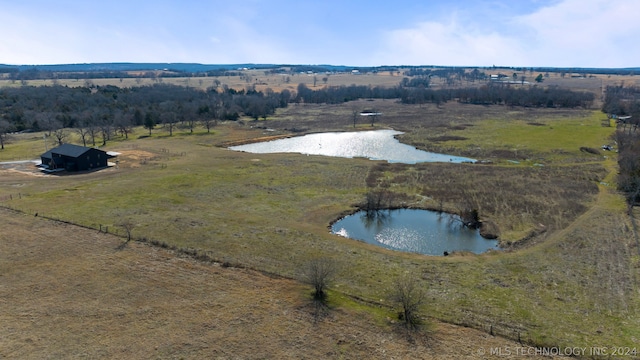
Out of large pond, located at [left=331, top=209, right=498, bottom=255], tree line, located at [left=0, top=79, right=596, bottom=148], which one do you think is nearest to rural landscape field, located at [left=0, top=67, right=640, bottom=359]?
large pond, located at [left=331, top=209, right=498, bottom=255]

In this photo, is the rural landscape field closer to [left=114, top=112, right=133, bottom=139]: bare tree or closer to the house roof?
the house roof

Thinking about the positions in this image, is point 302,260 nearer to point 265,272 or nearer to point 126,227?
point 265,272

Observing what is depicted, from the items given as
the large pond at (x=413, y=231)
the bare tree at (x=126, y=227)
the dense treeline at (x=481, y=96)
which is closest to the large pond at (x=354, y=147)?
the large pond at (x=413, y=231)

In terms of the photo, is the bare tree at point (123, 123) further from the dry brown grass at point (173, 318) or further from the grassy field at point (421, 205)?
the dry brown grass at point (173, 318)

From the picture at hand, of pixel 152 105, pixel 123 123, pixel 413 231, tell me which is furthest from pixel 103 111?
pixel 413 231

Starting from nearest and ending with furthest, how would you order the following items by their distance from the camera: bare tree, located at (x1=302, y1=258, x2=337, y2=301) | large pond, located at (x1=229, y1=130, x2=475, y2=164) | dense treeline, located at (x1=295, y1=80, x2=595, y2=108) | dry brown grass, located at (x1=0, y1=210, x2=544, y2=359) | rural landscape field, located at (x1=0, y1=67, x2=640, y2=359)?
1. dry brown grass, located at (x1=0, y1=210, x2=544, y2=359)
2. rural landscape field, located at (x1=0, y1=67, x2=640, y2=359)
3. bare tree, located at (x1=302, y1=258, x2=337, y2=301)
4. large pond, located at (x1=229, y1=130, x2=475, y2=164)
5. dense treeline, located at (x1=295, y1=80, x2=595, y2=108)
